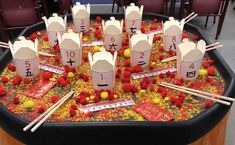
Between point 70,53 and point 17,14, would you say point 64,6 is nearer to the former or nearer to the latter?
point 17,14

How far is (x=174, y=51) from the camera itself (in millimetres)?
1926

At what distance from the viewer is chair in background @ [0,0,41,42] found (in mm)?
3200

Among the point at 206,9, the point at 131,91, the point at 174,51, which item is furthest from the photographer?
the point at 206,9

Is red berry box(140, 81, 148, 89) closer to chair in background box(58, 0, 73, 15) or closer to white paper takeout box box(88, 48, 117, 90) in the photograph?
white paper takeout box box(88, 48, 117, 90)

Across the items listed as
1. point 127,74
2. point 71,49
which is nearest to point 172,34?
point 127,74

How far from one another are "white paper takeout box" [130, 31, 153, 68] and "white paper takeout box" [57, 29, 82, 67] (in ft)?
1.02

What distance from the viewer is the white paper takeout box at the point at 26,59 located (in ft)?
5.33

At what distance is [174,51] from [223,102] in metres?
0.58

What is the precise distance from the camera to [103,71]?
1.50 m

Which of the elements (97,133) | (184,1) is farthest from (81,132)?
(184,1)

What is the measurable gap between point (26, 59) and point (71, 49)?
25cm

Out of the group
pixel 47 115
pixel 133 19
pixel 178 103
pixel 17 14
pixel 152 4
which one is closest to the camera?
pixel 47 115

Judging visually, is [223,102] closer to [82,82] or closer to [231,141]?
[82,82]

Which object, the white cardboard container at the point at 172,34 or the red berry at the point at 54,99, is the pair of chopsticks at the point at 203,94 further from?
the red berry at the point at 54,99
